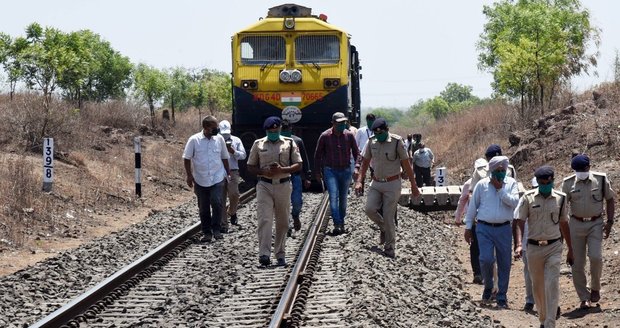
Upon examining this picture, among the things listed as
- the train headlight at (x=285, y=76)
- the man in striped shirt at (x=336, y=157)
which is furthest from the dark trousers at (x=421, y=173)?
the man in striped shirt at (x=336, y=157)

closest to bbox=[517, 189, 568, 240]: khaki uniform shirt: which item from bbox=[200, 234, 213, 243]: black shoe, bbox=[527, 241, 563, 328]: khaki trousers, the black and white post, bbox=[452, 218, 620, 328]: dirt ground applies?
bbox=[527, 241, 563, 328]: khaki trousers

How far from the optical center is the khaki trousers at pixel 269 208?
504 inches

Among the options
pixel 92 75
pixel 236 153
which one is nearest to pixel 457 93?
pixel 92 75

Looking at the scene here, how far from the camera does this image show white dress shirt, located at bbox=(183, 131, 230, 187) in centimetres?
1470

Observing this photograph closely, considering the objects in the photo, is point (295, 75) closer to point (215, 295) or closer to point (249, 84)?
point (249, 84)

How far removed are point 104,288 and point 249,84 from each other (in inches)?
483

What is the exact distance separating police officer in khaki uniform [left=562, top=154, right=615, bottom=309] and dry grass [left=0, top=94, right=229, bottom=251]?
807cm

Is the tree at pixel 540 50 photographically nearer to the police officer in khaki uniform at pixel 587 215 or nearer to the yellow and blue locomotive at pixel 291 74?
the yellow and blue locomotive at pixel 291 74

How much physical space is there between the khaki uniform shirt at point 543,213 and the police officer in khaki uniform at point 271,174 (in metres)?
3.52

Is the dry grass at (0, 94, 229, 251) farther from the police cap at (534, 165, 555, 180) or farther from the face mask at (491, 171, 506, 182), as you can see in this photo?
the police cap at (534, 165, 555, 180)

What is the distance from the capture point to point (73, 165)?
24625 millimetres

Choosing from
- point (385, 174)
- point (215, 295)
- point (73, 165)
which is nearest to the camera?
point (215, 295)

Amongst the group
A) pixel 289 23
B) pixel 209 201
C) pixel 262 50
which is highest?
pixel 289 23

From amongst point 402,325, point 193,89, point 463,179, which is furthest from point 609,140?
point 193,89
